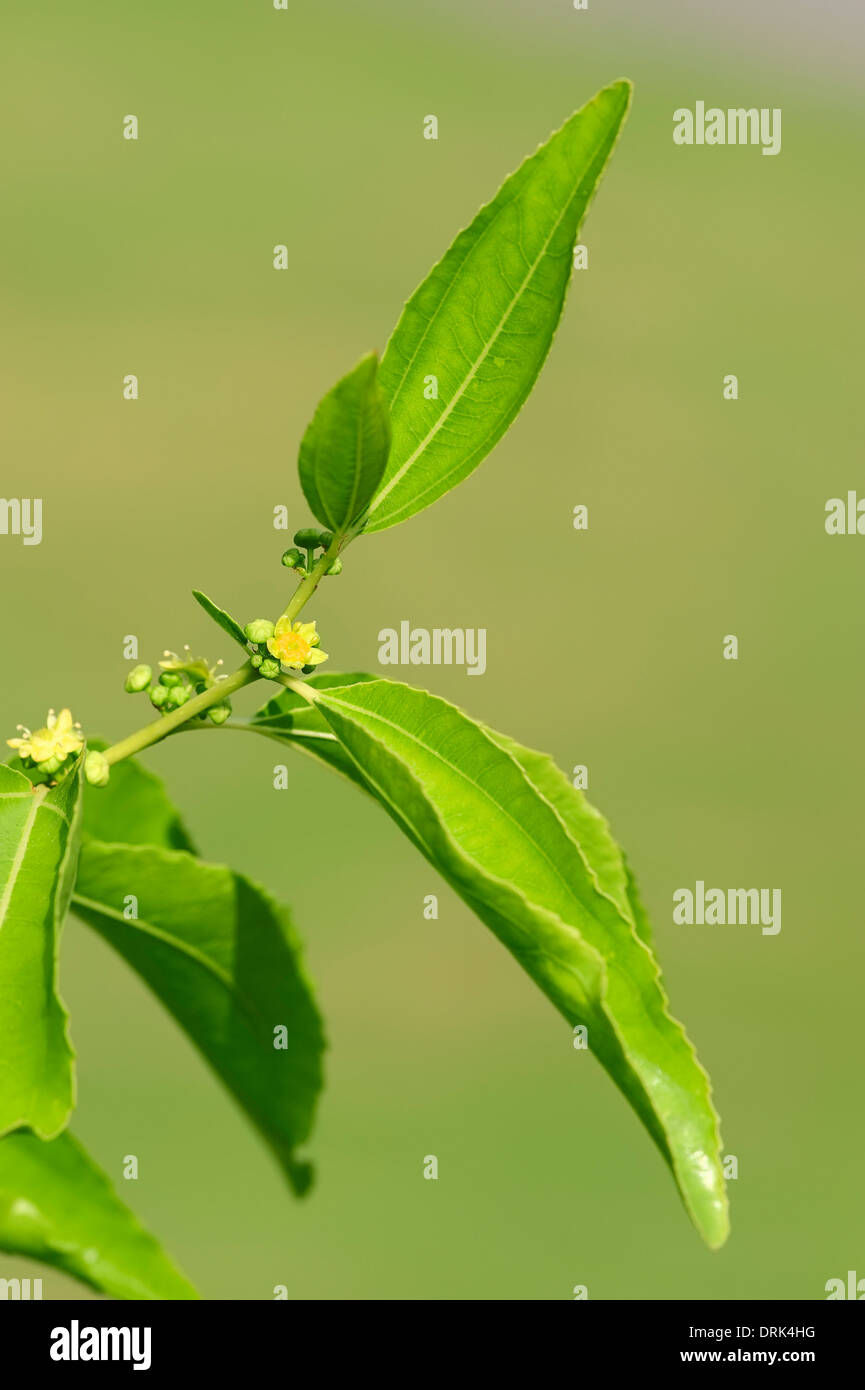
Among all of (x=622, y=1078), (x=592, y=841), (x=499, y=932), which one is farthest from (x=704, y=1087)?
(x=592, y=841)

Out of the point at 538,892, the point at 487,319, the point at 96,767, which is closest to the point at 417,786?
the point at 538,892

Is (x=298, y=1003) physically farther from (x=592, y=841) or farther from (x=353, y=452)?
Result: (x=353, y=452)

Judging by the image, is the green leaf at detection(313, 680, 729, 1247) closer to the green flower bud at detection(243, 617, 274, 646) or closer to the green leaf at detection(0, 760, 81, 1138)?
the green flower bud at detection(243, 617, 274, 646)

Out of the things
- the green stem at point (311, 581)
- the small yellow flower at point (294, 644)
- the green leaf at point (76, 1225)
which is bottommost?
the green leaf at point (76, 1225)

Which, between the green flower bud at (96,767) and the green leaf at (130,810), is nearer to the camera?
the green flower bud at (96,767)

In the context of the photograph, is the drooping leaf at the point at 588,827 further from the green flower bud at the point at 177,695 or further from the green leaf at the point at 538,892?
the green flower bud at the point at 177,695

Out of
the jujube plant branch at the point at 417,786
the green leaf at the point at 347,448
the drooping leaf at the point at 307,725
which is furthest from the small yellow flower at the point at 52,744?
the green leaf at the point at 347,448
